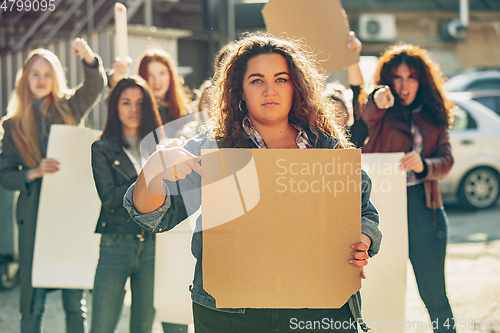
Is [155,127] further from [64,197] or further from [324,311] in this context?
[324,311]

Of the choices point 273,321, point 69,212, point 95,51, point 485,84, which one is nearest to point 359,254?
point 273,321

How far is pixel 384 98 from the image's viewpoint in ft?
8.01

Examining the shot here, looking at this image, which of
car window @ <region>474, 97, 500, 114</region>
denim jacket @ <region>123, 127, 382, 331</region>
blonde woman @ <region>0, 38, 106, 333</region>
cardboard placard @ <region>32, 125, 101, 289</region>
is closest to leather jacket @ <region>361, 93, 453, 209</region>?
denim jacket @ <region>123, 127, 382, 331</region>

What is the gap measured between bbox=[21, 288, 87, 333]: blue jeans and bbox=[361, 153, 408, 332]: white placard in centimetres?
159

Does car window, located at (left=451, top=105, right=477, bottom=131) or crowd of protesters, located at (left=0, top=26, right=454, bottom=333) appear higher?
car window, located at (left=451, top=105, right=477, bottom=131)

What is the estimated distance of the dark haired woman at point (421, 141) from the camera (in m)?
2.58

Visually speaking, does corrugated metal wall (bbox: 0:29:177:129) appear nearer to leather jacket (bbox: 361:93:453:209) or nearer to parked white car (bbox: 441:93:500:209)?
leather jacket (bbox: 361:93:453:209)

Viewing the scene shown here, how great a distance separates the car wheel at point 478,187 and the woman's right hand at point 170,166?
19.2 ft

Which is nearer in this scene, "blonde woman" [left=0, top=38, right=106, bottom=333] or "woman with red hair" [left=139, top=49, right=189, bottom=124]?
"blonde woman" [left=0, top=38, right=106, bottom=333]

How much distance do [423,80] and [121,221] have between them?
5.77 ft

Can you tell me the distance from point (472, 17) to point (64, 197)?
40.1ft

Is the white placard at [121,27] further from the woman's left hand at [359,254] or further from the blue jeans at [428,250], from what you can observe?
the woman's left hand at [359,254]

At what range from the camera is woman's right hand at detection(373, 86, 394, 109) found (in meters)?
2.44

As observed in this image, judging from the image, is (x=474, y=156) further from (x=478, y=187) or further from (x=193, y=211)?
(x=193, y=211)
